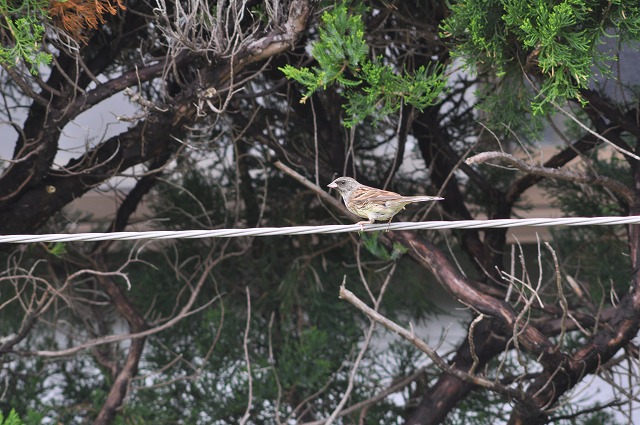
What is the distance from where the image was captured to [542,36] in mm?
3143

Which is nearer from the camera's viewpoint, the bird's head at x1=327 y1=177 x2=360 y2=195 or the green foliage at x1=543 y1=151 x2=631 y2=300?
the bird's head at x1=327 y1=177 x2=360 y2=195

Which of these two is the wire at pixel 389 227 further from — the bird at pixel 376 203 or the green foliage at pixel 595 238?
the green foliage at pixel 595 238

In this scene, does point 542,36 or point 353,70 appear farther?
point 353,70

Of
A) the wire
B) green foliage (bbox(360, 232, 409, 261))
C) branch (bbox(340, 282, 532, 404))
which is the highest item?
green foliage (bbox(360, 232, 409, 261))

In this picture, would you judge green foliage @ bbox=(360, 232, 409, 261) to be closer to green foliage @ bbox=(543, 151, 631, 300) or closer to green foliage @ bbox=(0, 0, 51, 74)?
green foliage @ bbox=(543, 151, 631, 300)

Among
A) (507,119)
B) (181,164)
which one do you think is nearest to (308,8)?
(507,119)

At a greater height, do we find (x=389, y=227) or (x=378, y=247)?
(x=378, y=247)

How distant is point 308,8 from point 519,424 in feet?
6.70

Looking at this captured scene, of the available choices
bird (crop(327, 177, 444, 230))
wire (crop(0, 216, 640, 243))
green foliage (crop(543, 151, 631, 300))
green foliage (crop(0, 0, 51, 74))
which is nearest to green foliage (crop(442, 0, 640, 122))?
bird (crop(327, 177, 444, 230))

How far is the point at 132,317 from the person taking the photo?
4.99 meters

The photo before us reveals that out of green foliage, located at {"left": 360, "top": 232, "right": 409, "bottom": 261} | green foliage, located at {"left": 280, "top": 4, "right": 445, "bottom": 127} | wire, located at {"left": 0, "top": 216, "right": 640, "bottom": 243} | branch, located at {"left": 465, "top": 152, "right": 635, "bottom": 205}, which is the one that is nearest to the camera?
wire, located at {"left": 0, "top": 216, "right": 640, "bottom": 243}

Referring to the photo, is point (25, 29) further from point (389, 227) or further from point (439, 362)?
point (439, 362)

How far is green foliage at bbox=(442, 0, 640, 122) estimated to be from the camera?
10.3ft

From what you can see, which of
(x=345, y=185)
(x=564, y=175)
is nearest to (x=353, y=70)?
(x=345, y=185)
